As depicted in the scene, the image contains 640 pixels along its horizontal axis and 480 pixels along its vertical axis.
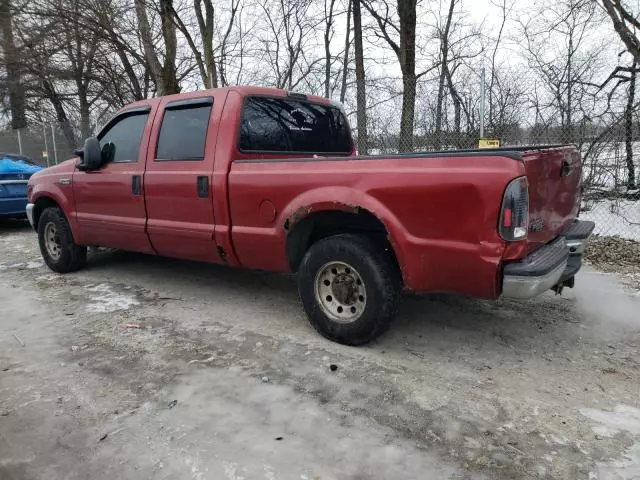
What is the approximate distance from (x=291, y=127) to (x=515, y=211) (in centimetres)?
246

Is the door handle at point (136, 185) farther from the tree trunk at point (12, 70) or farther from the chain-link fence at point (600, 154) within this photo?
the tree trunk at point (12, 70)

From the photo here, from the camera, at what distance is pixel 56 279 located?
5801mm

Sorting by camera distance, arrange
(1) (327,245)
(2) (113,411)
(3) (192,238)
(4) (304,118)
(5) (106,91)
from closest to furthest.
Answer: (2) (113,411)
(1) (327,245)
(3) (192,238)
(4) (304,118)
(5) (106,91)

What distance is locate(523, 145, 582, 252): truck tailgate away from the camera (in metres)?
3.02

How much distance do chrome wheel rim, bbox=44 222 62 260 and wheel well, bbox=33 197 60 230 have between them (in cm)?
24

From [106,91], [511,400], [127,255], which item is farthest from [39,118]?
[511,400]

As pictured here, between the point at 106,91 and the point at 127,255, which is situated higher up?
the point at 106,91

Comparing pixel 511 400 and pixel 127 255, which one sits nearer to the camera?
pixel 511 400

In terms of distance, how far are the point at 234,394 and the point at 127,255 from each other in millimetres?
4478

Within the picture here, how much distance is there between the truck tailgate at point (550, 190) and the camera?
119 inches

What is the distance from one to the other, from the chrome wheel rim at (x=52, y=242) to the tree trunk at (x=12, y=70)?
31.4ft

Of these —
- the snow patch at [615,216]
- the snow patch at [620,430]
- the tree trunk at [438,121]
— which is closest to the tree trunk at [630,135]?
the snow patch at [615,216]

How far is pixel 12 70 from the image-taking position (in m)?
17.2

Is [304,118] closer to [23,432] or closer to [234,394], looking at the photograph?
[234,394]
